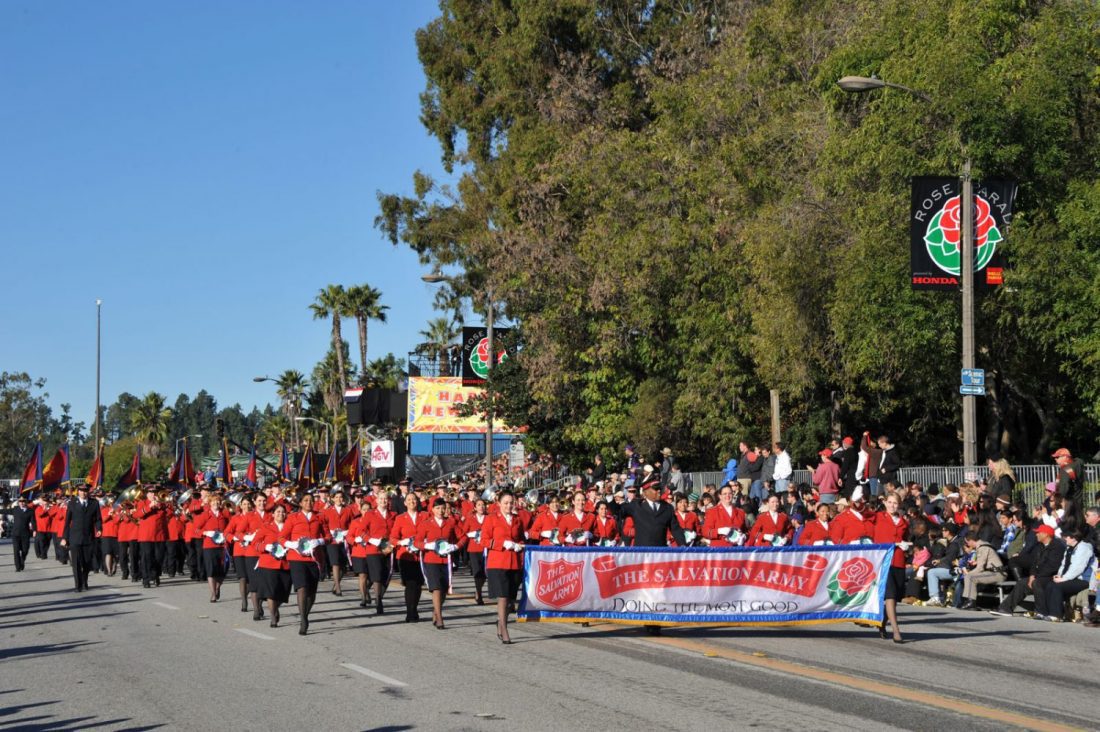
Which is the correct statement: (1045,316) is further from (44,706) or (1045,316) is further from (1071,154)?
(44,706)

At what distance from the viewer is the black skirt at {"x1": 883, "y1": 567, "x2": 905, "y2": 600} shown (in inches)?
590

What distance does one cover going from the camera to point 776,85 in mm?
33156

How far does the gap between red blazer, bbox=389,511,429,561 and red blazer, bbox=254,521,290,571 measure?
56.9 inches

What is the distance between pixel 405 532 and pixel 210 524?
7.03 meters

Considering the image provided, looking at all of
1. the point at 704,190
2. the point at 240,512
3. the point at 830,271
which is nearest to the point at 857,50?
the point at 830,271

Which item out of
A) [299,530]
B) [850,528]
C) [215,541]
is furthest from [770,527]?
[215,541]

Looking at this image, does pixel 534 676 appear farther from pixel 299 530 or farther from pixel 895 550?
pixel 299 530

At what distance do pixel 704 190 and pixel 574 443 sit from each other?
1268 centimetres

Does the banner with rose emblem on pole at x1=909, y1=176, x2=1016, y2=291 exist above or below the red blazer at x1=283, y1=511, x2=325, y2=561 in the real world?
above

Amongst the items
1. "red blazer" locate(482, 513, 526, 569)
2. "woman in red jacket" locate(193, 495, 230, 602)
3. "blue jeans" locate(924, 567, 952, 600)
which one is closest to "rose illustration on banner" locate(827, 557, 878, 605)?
"red blazer" locate(482, 513, 526, 569)

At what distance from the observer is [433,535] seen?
1700 centimetres

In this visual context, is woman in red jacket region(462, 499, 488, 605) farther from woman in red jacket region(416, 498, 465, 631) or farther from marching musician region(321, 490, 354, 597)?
marching musician region(321, 490, 354, 597)

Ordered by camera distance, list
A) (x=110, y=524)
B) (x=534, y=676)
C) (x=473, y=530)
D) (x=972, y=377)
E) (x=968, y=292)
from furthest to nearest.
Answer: (x=110, y=524)
(x=968, y=292)
(x=972, y=377)
(x=473, y=530)
(x=534, y=676)

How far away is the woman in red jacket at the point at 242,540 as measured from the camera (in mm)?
18625
